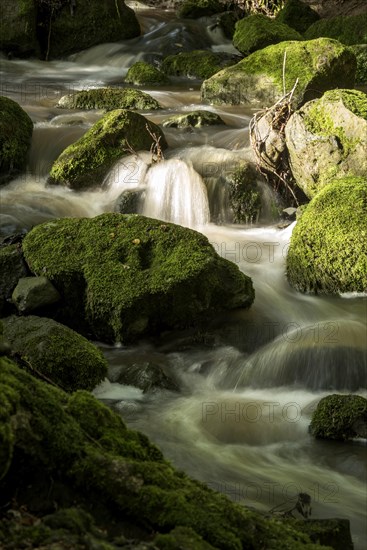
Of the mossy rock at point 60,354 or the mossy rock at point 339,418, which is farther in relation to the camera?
the mossy rock at point 60,354

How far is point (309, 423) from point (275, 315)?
1.94 m

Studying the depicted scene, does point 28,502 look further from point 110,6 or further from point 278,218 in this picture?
point 110,6

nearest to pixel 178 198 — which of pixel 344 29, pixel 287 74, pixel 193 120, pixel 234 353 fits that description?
pixel 193 120

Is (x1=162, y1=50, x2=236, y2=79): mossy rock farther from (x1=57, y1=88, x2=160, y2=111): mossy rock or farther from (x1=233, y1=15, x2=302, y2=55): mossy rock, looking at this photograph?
(x1=57, y1=88, x2=160, y2=111): mossy rock

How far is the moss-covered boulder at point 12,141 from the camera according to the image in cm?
1021

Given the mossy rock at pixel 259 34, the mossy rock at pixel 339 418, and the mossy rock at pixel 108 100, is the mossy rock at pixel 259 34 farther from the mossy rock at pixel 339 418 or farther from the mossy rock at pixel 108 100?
the mossy rock at pixel 339 418

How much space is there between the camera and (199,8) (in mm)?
20938

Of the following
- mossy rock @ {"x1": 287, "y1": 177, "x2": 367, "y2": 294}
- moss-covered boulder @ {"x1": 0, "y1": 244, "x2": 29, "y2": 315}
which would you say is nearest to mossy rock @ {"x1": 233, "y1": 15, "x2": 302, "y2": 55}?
mossy rock @ {"x1": 287, "y1": 177, "x2": 367, "y2": 294}

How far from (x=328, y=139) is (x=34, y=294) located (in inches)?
158

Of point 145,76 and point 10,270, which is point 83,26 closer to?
point 145,76

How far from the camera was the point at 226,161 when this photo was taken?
973 cm

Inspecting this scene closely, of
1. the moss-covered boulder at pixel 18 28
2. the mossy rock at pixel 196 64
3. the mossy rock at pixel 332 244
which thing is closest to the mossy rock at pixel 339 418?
the mossy rock at pixel 332 244

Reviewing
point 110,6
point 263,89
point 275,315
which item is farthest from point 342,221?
point 110,6

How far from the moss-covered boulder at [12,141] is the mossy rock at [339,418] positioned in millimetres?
6235
